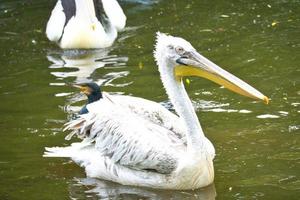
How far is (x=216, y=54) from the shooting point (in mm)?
8992

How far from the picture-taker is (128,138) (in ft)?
20.3

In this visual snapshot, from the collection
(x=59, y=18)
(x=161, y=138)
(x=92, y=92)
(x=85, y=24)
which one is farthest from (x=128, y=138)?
(x=59, y=18)

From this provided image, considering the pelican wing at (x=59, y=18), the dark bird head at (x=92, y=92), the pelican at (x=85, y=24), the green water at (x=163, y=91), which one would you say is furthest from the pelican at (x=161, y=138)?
the pelican wing at (x=59, y=18)

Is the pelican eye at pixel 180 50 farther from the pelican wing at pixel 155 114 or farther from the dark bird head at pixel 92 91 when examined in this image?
the dark bird head at pixel 92 91

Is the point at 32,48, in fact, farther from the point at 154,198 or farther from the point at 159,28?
the point at 154,198

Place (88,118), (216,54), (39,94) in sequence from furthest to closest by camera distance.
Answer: (216,54)
(39,94)
(88,118)

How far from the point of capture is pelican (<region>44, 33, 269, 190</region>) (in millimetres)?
5965

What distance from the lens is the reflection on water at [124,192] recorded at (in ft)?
19.6

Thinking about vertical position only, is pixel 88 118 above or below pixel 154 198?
above

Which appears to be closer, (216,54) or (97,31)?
(216,54)

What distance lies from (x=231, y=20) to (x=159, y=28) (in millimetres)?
866

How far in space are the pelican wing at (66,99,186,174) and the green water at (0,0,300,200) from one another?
0.22 metres

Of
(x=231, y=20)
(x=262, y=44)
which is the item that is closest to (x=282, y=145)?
(x=262, y=44)

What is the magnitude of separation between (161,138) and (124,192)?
0.47 m
